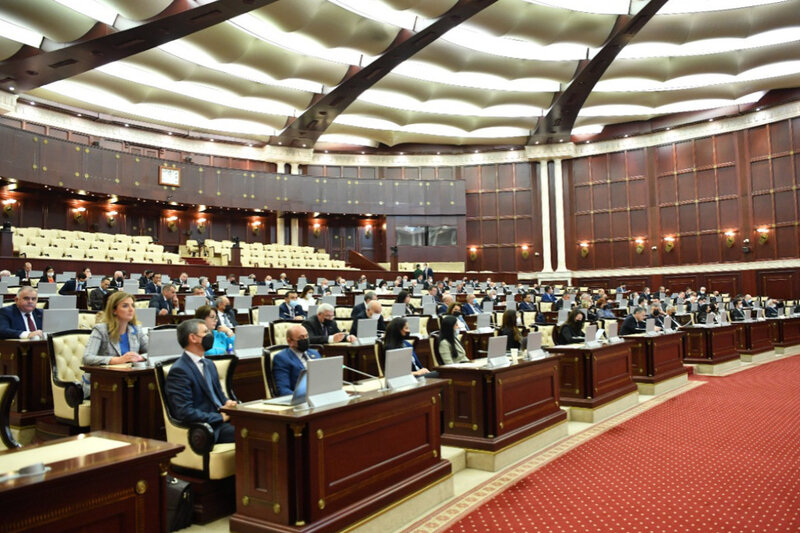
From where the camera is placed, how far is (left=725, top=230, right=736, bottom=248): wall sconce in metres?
21.2

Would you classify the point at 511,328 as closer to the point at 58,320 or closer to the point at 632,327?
the point at 632,327

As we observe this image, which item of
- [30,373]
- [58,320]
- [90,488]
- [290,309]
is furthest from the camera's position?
[290,309]

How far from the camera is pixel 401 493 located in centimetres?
363

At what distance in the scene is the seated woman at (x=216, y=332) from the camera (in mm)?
5129

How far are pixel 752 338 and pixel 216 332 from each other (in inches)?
420

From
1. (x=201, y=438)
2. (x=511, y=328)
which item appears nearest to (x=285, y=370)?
(x=201, y=438)

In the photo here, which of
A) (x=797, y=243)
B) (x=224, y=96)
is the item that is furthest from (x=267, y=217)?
(x=797, y=243)

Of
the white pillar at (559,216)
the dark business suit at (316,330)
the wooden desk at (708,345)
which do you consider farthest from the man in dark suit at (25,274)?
the white pillar at (559,216)

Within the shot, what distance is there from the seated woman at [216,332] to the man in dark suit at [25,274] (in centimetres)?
620

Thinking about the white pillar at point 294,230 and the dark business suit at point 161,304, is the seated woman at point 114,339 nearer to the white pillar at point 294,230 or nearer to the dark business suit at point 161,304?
the dark business suit at point 161,304

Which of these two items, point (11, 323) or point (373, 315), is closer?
point (11, 323)

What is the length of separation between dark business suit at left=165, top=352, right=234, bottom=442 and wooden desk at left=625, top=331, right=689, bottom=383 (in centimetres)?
614

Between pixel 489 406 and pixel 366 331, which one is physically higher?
pixel 366 331

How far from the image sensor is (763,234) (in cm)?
2053
